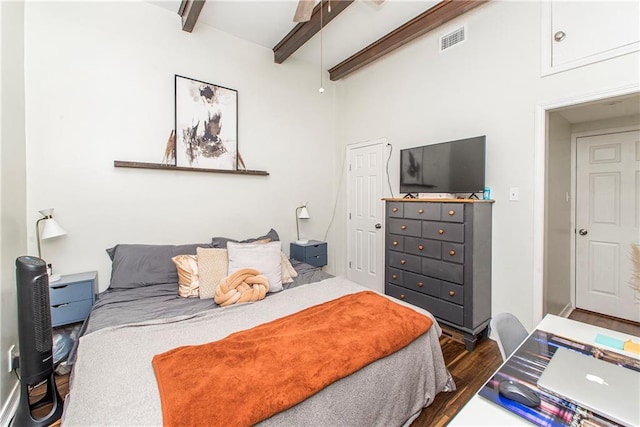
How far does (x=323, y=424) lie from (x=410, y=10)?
11.2 ft

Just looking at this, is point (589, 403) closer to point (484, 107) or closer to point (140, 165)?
point (484, 107)

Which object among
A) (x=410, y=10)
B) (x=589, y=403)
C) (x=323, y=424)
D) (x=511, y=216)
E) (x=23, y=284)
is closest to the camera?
(x=589, y=403)

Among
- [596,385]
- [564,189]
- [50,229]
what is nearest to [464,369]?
[596,385]

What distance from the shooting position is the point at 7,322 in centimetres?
170

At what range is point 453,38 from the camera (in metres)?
2.76

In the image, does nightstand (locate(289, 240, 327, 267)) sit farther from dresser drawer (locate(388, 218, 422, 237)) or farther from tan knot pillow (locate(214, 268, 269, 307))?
tan knot pillow (locate(214, 268, 269, 307))

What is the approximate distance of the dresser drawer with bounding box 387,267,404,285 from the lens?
2846 millimetres

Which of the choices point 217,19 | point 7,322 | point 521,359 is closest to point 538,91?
point 521,359

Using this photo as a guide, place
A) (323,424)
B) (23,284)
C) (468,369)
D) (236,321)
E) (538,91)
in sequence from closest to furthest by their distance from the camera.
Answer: (323,424)
(23,284)
(236,321)
(468,369)
(538,91)

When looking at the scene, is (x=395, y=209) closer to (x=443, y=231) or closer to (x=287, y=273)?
(x=443, y=231)

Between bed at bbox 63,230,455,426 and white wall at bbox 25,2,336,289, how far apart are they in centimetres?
75

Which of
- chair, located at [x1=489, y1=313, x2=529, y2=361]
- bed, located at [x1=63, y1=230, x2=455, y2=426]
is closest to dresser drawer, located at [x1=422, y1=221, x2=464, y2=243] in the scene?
bed, located at [x1=63, y1=230, x2=455, y2=426]

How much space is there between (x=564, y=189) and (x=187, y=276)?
383 centimetres

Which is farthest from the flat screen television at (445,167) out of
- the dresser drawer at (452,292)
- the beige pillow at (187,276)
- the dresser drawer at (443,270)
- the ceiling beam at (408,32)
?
the beige pillow at (187,276)
